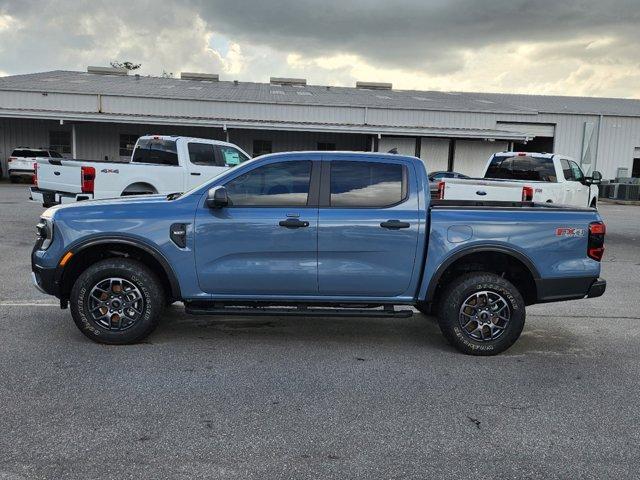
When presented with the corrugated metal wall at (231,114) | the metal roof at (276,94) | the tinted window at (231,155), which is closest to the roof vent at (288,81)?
the metal roof at (276,94)

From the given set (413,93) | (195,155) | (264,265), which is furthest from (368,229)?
(413,93)

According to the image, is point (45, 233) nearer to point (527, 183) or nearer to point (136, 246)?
point (136, 246)

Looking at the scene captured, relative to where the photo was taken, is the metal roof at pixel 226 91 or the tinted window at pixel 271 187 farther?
the metal roof at pixel 226 91

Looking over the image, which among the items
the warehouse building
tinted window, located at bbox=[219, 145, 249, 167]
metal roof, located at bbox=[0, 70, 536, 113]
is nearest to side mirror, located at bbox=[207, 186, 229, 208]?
tinted window, located at bbox=[219, 145, 249, 167]

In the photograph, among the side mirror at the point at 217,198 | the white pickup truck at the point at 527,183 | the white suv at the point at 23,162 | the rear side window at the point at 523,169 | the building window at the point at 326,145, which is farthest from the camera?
the building window at the point at 326,145

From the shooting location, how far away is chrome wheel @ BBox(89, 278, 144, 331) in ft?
16.8

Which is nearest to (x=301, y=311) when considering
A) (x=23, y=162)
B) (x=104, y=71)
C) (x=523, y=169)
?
(x=523, y=169)

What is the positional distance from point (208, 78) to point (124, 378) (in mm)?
38625

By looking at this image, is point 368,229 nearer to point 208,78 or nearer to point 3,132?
point 3,132

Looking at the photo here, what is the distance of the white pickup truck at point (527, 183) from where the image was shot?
1033 cm

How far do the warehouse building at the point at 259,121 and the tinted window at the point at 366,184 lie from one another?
74.6 ft

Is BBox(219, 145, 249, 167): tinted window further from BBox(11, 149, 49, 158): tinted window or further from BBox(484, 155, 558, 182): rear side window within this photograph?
BBox(11, 149, 49, 158): tinted window

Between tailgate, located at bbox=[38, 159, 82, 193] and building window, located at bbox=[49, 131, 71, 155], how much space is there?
20.9m

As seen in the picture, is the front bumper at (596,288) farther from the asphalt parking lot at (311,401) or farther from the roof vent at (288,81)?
the roof vent at (288,81)
